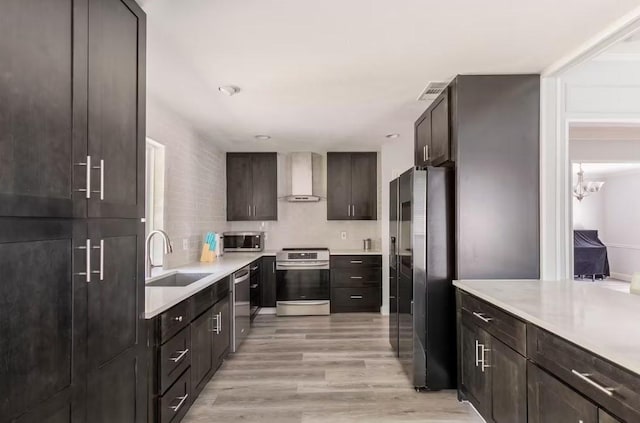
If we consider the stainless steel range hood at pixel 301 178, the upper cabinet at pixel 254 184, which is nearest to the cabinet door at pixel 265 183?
the upper cabinet at pixel 254 184

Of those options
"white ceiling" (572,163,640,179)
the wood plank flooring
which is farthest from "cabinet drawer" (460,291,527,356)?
"white ceiling" (572,163,640,179)

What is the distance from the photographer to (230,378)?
3078 mm

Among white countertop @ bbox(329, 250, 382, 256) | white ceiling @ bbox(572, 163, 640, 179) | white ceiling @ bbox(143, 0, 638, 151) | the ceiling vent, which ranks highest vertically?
white ceiling @ bbox(572, 163, 640, 179)

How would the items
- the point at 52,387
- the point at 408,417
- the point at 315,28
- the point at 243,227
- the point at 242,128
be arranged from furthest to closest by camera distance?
the point at 243,227 → the point at 242,128 → the point at 408,417 → the point at 315,28 → the point at 52,387

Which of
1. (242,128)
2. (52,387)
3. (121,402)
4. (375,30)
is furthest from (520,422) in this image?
(242,128)

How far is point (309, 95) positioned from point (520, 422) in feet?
8.52

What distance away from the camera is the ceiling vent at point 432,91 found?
283 centimetres

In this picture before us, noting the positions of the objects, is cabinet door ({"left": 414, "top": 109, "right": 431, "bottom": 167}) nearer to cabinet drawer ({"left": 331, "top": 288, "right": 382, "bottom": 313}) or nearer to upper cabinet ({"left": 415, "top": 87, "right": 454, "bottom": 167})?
upper cabinet ({"left": 415, "top": 87, "right": 454, "bottom": 167})

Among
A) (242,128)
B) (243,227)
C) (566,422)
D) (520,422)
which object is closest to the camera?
(566,422)

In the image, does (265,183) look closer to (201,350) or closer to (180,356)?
(201,350)

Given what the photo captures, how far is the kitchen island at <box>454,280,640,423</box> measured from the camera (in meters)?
1.26

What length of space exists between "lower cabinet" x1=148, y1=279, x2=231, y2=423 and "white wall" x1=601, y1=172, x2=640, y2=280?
9137mm

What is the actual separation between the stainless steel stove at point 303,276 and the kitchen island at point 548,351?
2.71 metres

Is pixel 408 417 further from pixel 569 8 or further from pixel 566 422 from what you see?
pixel 569 8
